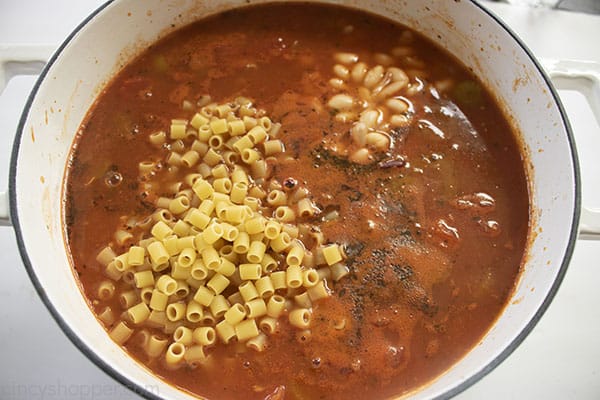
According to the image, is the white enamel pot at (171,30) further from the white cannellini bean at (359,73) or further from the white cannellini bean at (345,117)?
the white cannellini bean at (345,117)

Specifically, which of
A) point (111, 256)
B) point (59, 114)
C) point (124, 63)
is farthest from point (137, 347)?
point (124, 63)

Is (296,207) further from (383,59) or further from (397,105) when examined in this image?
(383,59)

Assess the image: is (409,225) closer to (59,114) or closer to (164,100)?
(164,100)

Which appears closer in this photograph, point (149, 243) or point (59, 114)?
point (149, 243)

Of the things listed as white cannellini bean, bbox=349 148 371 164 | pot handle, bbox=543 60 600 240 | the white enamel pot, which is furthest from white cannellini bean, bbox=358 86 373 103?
pot handle, bbox=543 60 600 240

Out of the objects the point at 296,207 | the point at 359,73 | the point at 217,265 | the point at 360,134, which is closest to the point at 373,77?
the point at 359,73
